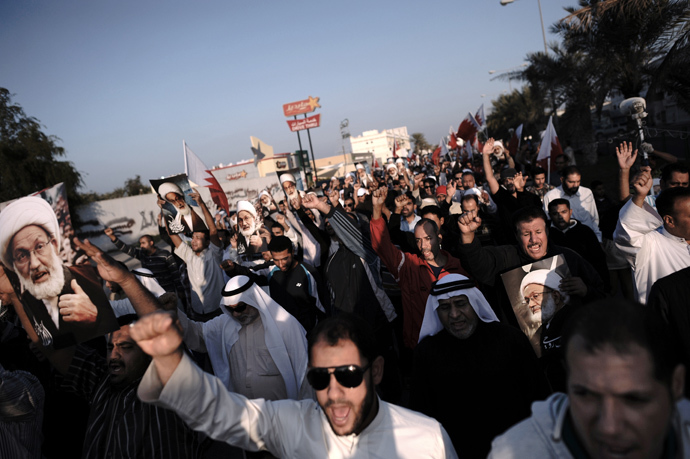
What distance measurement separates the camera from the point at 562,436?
4.26 ft

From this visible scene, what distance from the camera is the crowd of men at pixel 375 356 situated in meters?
1.22

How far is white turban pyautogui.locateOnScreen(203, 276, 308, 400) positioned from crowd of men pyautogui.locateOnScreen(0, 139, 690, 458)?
0.04 feet

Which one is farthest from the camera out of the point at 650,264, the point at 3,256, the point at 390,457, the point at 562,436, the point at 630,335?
the point at 650,264

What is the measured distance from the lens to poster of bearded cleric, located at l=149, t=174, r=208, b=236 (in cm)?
530

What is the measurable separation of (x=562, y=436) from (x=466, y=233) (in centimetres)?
248

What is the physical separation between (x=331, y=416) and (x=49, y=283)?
1.73 m

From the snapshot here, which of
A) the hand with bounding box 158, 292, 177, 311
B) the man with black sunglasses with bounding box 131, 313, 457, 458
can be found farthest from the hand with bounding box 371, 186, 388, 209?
the man with black sunglasses with bounding box 131, 313, 457, 458

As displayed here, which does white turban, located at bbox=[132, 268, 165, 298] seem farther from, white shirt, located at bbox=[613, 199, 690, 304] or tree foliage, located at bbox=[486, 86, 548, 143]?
tree foliage, located at bbox=[486, 86, 548, 143]

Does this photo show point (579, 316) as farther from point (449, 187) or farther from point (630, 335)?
point (449, 187)

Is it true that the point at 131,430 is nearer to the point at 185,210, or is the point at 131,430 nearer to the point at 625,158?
the point at 185,210

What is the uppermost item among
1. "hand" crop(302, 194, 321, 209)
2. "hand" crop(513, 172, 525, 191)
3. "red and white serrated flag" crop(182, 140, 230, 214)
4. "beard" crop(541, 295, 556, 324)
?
"red and white serrated flag" crop(182, 140, 230, 214)

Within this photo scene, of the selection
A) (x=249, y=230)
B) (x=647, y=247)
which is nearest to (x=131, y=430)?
(x=647, y=247)

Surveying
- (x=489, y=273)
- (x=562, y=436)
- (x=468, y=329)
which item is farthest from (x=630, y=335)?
(x=489, y=273)

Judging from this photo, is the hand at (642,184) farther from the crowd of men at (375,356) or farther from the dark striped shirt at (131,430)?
the dark striped shirt at (131,430)
